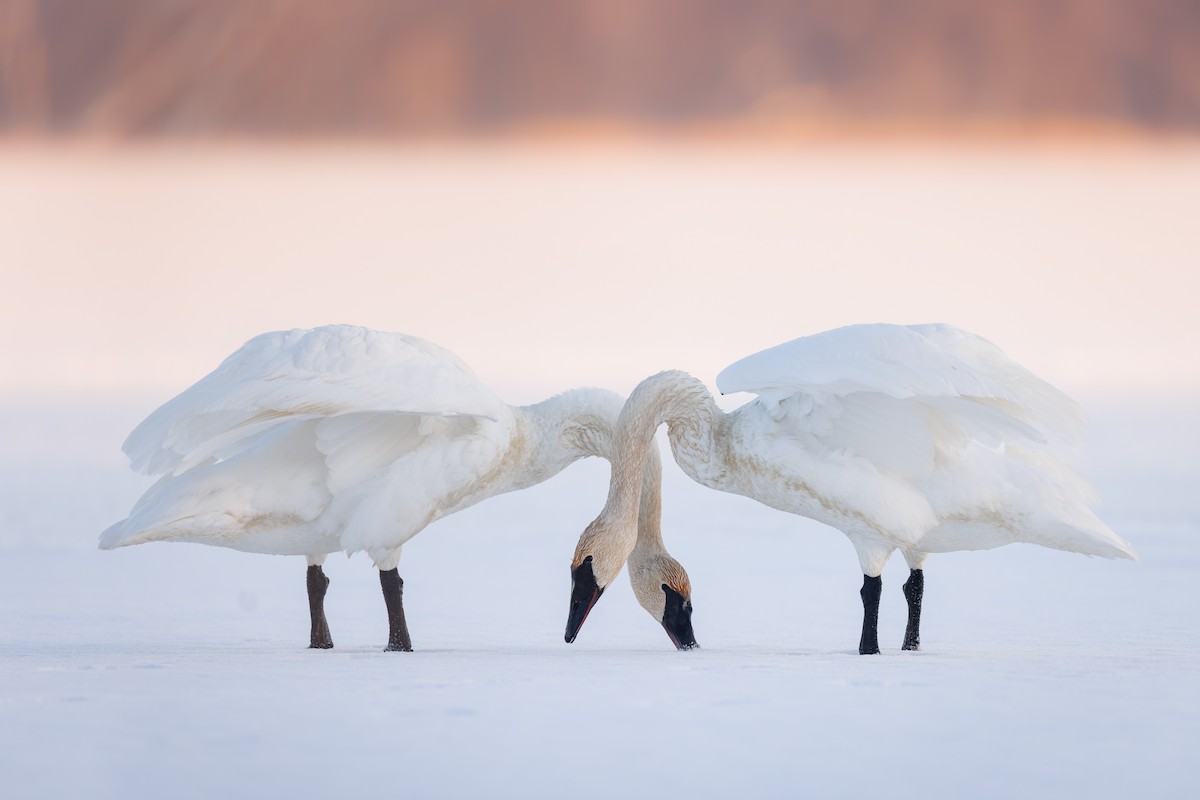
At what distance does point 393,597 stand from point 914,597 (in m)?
2.23

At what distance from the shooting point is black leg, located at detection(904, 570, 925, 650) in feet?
22.9

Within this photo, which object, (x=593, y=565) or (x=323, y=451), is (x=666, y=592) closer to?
(x=593, y=565)

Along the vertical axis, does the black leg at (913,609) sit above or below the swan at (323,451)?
below

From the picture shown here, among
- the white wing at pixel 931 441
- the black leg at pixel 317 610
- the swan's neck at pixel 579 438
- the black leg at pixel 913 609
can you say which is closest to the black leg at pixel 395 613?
the black leg at pixel 317 610

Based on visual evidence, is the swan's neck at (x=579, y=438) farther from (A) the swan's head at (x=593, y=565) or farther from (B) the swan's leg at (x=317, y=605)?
(B) the swan's leg at (x=317, y=605)

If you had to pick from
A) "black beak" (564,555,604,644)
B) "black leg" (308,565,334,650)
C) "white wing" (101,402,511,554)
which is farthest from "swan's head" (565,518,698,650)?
"black leg" (308,565,334,650)

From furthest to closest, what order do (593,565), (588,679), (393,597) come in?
1. (593,565)
2. (393,597)
3. (588,679)

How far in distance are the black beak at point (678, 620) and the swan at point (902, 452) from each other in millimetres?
21

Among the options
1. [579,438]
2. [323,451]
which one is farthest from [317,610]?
[579,438]

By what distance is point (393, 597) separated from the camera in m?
7.03

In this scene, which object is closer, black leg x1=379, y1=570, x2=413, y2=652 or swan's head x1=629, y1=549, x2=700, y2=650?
black leg x1=379, y1=570, x2=413, y2=652

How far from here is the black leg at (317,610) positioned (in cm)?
713

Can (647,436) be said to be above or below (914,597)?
above

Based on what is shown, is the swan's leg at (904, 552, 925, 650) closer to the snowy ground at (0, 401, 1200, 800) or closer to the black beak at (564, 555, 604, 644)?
the snowy ground at (0, 401, 1200, 800)
